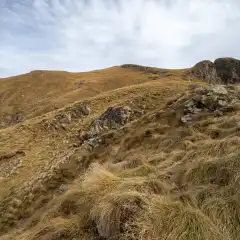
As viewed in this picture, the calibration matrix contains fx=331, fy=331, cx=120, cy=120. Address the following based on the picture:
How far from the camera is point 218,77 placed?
160ft

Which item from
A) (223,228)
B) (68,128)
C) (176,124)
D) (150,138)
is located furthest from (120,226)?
(68,128)

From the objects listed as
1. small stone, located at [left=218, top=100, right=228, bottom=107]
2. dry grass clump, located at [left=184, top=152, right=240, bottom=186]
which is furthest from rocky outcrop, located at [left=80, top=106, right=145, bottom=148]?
dry grass clump, located at [left=184, top=152, right=240, bottom=186]

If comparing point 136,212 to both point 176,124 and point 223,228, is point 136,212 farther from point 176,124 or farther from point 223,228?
point 176,124

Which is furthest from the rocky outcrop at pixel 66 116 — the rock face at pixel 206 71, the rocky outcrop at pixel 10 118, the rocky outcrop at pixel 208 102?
the rock face at pixel 206 71

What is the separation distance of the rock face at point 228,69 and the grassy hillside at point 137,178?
95.6 feet

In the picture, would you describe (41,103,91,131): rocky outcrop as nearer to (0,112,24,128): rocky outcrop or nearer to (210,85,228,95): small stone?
(210,85,228,95): small stone

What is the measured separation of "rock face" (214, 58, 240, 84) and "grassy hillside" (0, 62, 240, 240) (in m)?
29.1

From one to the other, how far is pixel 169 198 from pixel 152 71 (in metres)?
57.2

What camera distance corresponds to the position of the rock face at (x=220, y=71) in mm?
47375

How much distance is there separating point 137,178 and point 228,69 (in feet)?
153

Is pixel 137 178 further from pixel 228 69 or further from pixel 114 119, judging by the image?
pixel 228 69

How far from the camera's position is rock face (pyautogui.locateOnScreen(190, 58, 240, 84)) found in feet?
155

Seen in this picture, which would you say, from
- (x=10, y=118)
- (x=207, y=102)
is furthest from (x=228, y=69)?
(x=207, y=102)

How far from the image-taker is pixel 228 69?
163 ft
